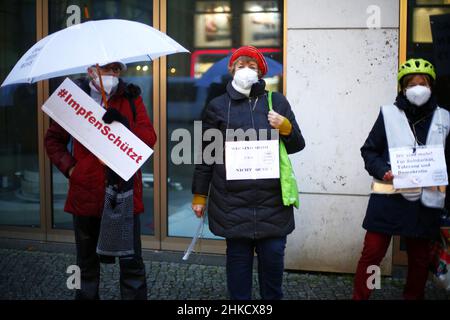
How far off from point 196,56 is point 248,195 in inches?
114

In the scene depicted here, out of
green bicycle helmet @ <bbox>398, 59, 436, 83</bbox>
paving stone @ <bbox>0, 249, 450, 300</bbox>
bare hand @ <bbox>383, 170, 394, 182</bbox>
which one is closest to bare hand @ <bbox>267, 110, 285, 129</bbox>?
bare hand @ <bbox>383, 170, 394, 182</bbox>

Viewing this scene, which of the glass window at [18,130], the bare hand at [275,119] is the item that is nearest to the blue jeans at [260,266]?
the bare hand at [275,119]

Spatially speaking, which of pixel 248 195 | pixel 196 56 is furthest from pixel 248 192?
pixel 196 56

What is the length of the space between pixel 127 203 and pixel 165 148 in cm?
208

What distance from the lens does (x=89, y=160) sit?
3574 mm

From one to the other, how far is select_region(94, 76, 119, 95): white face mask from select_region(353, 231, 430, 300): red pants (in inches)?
78.9

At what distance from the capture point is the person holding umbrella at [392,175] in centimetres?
364

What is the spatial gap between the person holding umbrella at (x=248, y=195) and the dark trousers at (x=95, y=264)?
21.9 inches

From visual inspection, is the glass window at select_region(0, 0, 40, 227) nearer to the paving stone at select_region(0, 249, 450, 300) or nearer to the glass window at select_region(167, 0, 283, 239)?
the paving stone at select_region(0, 249, 450, 300)

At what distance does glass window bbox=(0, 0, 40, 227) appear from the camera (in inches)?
237

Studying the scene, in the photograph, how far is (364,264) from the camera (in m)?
3.72

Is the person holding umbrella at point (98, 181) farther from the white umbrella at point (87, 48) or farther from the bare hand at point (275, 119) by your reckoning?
the bare hand at point (275, 119)
